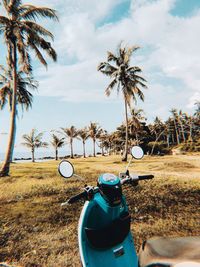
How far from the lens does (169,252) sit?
7.02 feet

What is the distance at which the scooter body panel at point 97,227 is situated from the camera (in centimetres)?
229

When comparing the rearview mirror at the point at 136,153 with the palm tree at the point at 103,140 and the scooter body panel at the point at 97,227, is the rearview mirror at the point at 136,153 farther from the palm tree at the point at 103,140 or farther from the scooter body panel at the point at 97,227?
the palm tree at the point at 103,140

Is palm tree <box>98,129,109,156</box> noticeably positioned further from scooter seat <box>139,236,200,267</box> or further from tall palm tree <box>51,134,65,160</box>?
scooter seat <box>139,236,200,267</box>

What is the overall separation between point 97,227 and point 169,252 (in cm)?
65

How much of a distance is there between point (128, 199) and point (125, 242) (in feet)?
21.8

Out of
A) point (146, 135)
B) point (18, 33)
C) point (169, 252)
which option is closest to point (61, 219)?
point (169, 252)

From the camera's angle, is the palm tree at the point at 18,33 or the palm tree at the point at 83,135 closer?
the palm tree at the point at 18,33

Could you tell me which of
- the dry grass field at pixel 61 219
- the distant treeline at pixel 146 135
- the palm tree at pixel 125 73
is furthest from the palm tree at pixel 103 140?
the dry grass field at pixel 61 219

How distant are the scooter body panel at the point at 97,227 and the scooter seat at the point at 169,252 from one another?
0.24 metres

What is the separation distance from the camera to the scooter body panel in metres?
2.29

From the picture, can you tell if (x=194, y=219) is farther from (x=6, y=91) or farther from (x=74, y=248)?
(x=6, y=91)

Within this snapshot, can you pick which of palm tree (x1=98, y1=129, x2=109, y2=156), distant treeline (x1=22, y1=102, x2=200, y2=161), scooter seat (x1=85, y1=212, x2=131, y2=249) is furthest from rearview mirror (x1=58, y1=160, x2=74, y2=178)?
palm tree (x1=98, y1=129, x2=109, y2=156)

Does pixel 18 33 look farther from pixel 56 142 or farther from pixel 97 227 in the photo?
pixel 56 142

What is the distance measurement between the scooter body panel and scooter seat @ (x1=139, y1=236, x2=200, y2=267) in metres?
0.24
